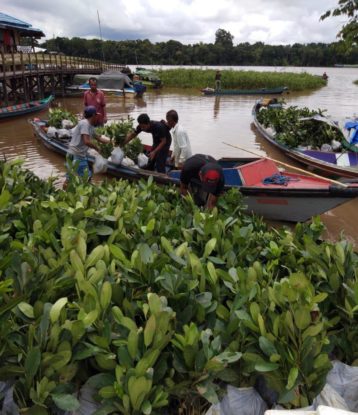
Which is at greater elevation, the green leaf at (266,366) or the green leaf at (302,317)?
the green leaf at (302,317)

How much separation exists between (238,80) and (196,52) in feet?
174

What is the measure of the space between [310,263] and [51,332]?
6.09ft

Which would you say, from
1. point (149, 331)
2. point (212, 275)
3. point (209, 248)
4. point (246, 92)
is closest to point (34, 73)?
point (246, 92)

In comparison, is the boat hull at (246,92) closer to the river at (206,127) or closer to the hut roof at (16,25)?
the river at (206,127)

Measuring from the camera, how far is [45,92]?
26641 mm

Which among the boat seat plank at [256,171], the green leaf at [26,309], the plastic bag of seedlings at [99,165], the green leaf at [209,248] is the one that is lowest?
the plastic bag of seedlings at [99,165]

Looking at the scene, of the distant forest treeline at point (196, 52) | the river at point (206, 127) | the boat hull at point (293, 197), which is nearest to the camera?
the boat hull at point (293, 197)

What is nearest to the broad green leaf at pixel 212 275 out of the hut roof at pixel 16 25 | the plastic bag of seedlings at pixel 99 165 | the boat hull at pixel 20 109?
the plastic bag of seedlings at pixel 99 165

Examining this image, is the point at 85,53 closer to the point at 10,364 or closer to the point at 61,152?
the point at 61,152

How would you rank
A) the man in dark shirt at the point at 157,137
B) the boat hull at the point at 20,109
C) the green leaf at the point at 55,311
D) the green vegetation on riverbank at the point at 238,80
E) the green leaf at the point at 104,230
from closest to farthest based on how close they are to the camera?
the green leaf at the point at 55,311 → the green leaf at the point at 104,230 → the man in dark shirt at the point at 157,137 → the boat hull at the point at 20,109 → the green vegetation on riverbank at the point at 238,80

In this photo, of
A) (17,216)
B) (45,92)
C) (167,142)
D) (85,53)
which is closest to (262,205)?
(167,142)

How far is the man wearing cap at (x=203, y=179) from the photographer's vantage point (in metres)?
4.75

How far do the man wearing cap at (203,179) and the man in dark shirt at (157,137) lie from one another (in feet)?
6.45

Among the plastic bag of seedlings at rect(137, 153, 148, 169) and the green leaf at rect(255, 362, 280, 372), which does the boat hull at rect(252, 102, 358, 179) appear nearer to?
the plastic bag of seedlings at rect(137, 153, 148, 169)
